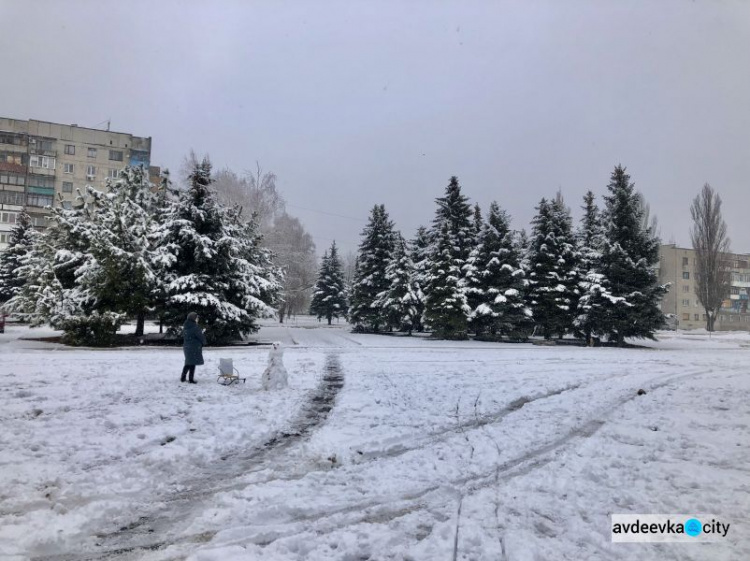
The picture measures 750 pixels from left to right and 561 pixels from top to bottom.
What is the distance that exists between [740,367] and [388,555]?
62.8ft

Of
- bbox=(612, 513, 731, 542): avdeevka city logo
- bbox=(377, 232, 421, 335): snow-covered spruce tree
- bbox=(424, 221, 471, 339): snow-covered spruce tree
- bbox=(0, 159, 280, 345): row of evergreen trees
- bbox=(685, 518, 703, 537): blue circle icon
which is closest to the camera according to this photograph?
bbox=(612, 513, 731, 542): avdeevka city logo

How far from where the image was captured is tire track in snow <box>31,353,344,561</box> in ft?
12.4

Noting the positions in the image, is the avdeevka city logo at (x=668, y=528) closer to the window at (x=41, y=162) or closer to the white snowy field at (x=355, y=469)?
the white snowy field at (x=355, y=469)

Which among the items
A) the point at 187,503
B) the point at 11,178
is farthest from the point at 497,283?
the point at 11,178

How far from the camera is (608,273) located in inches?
1212

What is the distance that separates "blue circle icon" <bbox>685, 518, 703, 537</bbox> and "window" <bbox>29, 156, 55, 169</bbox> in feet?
230

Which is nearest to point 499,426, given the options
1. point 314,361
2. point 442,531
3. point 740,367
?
point 442,531

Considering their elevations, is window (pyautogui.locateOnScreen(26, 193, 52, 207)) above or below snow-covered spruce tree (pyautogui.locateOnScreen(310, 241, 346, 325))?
above

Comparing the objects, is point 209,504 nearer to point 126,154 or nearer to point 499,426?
point 499,426

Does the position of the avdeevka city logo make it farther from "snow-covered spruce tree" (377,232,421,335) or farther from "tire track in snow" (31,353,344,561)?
"snow-covered spruce tree" (377,232,421,335)

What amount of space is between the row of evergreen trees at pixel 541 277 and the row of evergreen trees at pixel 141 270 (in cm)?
1330

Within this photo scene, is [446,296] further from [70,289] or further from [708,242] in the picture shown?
[708,242]

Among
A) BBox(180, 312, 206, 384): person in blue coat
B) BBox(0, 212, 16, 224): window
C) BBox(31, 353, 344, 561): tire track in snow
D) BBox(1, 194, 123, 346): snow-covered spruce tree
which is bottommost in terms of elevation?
BBox(31, 353, 344, 561): tire track in snow

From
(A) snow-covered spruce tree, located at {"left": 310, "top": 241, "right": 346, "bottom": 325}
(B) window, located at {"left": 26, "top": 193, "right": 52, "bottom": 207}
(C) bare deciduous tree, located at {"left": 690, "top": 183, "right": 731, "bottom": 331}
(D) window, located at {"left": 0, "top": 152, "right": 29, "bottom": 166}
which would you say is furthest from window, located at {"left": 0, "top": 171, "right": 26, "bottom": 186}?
(C) bare deciduous tree, located at {"left": 690, "top": 183, "right": 731, "bottom": 331}
